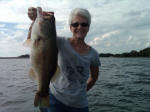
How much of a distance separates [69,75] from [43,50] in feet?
2.46

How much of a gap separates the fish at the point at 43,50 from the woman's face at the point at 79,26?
0.50 m

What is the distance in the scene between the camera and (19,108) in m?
10.6

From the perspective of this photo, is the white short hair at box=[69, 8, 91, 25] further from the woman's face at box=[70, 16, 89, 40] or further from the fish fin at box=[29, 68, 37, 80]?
the fish fin at box=[29, 68, 37, 80]

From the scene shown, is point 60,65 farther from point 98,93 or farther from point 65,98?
point 98,93

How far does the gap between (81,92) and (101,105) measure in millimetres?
7894

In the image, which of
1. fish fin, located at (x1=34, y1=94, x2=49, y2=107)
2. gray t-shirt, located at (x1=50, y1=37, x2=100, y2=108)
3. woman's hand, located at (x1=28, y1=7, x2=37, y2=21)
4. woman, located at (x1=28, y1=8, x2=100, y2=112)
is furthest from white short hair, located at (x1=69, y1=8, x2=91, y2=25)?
fish fin, located at (x1=34, y1=94, x2=49, y2=107)

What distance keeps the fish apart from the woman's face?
50 centimetres

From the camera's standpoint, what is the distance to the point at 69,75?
354cm

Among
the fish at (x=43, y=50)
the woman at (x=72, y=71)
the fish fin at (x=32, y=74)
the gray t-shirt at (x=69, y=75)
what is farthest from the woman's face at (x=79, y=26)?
the fish fin at (x=32, y=74)

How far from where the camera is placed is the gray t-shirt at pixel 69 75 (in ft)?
11.6

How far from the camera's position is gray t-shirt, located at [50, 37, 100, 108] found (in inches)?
139

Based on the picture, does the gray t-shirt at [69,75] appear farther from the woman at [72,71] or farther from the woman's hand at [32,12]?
the woman's hand at [32,12]

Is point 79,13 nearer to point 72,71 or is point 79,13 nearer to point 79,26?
point 79,26

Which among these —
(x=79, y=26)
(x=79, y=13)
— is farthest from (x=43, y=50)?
(x=79, y=13)
